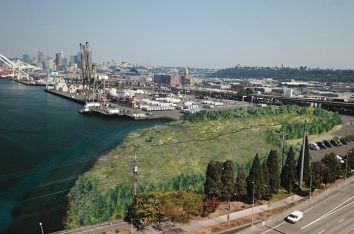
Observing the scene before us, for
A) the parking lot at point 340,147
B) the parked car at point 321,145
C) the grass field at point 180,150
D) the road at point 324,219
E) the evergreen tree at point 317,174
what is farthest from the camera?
the parked car at point 321,145

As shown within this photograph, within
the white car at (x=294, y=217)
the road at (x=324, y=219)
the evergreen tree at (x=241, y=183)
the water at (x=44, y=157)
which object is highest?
the evergreen tree at (x=241, y=183)

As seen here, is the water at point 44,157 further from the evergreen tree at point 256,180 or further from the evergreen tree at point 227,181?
the evergreen tree at point 256,180

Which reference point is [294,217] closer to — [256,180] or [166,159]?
[256,180]

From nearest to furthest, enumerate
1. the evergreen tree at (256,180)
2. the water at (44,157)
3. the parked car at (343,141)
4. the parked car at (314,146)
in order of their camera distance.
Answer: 1. the evergreen tree at (256,180)
2. the water at (44,157)
3. the parked car at (314,146)
4. the parked car at (343,141)

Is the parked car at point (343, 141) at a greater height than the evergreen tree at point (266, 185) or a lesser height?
lesser

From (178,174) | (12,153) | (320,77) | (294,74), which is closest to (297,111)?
(178,174)

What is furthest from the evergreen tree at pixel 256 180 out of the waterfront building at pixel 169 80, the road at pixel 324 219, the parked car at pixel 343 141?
the waterfront building at pixel 169 80

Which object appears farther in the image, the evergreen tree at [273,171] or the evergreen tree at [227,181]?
the evergreen tree at [273,171]
